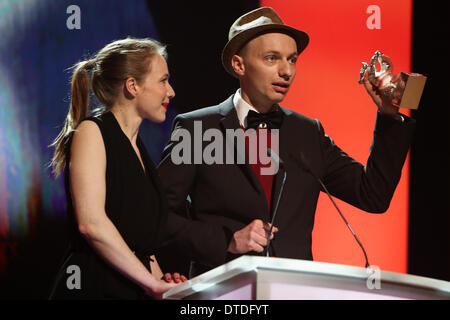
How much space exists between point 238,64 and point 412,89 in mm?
717

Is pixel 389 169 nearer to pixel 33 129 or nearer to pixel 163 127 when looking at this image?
pixel 163 127

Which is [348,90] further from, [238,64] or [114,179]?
[114,179]

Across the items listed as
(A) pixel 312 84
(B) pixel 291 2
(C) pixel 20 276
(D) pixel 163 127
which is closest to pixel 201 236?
(D) pixel 163 127

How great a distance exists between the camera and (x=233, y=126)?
7.84ft

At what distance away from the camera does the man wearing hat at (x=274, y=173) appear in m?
2.29

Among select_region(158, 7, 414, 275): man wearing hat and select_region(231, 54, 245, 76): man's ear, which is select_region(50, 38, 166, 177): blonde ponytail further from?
select_region(231, 54, 245, 76): man's ear

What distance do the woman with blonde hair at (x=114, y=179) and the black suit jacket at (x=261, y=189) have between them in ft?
0.89

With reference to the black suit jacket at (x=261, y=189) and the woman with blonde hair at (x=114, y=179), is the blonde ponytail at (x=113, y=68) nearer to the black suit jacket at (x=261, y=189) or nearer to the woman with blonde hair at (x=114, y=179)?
the woman with blonde hair at (x=114, y=179)

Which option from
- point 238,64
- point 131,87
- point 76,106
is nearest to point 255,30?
point 238,64

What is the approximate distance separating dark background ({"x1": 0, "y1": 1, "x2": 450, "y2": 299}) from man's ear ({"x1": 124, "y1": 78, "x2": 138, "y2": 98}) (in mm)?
632

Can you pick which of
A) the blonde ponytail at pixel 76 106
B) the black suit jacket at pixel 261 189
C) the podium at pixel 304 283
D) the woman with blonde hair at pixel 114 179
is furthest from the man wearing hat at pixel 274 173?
the podium at pixel 304 283

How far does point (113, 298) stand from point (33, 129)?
1.02 meters

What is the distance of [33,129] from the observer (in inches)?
101

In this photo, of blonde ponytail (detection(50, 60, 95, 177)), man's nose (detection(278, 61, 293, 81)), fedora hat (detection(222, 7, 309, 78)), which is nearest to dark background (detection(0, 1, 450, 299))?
fedora hat (detection(222, 7, 309, 78))
